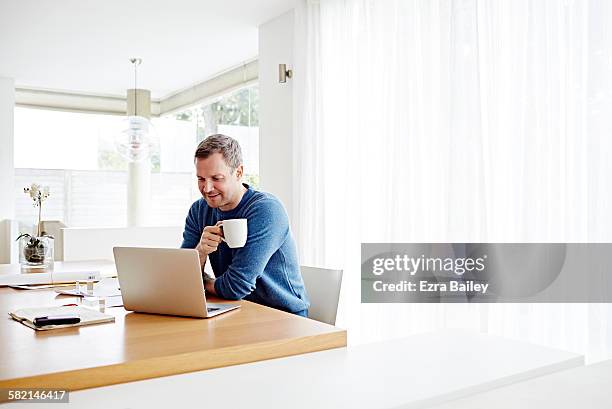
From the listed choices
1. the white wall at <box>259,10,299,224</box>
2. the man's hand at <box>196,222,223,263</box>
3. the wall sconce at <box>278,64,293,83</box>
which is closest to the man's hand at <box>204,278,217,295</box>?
the man's hand at <box>196,222,223,263</box>

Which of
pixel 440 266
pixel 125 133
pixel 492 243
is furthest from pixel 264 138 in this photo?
pixel 492 243

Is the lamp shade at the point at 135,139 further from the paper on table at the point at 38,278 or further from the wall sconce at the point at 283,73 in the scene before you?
the paper on table at the point at 38,278

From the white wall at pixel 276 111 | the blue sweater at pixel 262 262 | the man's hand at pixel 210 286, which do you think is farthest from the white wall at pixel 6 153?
the man's hand at pixel 210 286

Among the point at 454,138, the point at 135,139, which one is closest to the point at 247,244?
the point at 454,138

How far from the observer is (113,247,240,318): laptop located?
1.49 metres

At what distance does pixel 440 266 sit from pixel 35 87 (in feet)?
19.0

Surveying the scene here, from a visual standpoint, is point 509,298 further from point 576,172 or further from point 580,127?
point 580,127

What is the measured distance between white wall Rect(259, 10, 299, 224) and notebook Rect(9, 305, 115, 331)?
8.72ft

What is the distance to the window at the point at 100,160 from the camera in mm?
6766

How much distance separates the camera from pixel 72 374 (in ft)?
3.34

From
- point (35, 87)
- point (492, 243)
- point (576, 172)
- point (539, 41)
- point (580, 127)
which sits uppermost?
point (35, 87)

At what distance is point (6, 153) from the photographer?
6.33 metres

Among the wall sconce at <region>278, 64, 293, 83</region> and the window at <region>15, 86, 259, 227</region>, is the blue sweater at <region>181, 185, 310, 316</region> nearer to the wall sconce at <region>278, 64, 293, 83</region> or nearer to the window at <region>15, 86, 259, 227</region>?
the wall sconce at <region>278, 64, 293, 83</region>

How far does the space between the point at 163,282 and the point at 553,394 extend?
3.23ft
